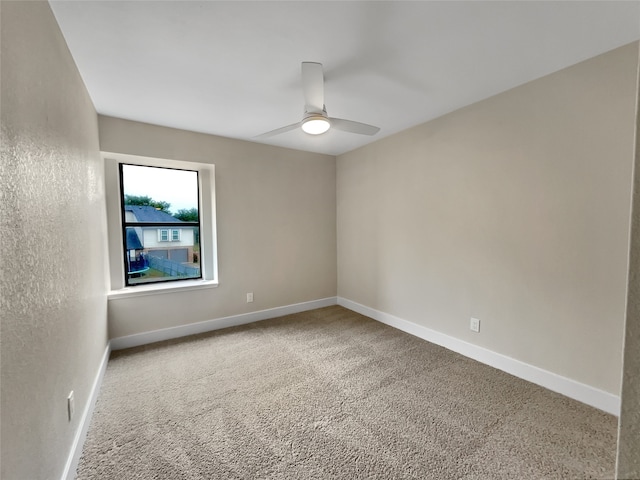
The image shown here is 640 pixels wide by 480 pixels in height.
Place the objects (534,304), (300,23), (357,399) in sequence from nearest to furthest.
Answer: (300,23), (357,399), (534,304)

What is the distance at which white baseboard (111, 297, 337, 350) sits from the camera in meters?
2.84

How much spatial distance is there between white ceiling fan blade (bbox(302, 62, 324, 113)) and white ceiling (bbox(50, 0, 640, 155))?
13 centimetres

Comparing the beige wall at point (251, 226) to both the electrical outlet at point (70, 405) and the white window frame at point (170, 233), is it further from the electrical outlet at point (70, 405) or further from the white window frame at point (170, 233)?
the electrical outlet at point (70, 405)

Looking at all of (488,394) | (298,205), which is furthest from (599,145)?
(298,205)

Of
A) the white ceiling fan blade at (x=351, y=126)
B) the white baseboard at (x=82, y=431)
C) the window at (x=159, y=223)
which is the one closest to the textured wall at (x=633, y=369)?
the white ceiling fan blade at (x=351, y=126)

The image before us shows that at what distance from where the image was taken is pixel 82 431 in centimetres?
160

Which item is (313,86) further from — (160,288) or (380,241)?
(160,288)

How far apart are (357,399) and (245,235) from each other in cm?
227

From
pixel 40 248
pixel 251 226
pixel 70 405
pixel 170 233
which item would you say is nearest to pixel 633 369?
pixel 40 248

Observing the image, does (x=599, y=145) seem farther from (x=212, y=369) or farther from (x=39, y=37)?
(x=212, y=369)

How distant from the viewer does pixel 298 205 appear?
12.6ft

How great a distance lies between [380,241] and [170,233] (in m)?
2.56

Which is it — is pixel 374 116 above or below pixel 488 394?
above

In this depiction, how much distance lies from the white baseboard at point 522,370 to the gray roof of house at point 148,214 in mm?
2957
